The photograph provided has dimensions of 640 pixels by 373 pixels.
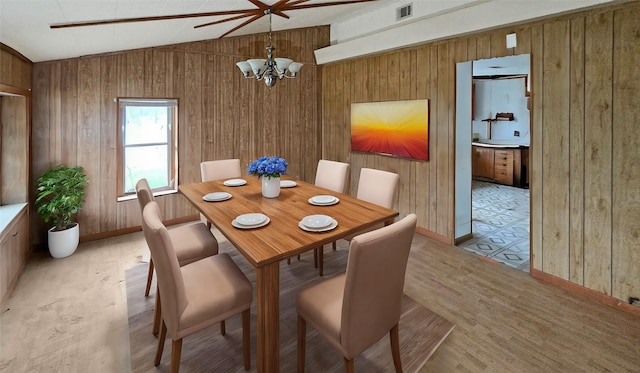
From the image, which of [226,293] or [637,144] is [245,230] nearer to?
[226,293]

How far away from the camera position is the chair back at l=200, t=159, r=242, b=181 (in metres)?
3.64

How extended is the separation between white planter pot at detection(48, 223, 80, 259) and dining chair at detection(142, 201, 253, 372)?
7.37 ft

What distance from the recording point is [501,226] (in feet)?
14.3

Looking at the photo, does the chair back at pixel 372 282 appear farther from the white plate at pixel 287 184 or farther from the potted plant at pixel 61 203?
the potted plant at pixel 61 203

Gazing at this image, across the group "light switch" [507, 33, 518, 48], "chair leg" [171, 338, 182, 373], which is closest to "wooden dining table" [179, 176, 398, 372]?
"chair leg" [171, 338, 182, 373]

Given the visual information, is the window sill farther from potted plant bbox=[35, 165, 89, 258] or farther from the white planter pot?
the white planter pot

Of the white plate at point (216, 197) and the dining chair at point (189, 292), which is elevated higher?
the white plate at point (216, 197)

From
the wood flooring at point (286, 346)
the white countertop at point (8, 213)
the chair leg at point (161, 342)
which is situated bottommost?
the wood flooring at point (286, 346)

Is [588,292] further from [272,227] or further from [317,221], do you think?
[272,227]

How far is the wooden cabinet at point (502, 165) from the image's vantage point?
6.70 meters

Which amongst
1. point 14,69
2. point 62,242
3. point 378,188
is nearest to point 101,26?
point 14,69

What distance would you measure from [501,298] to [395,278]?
5.13 feet

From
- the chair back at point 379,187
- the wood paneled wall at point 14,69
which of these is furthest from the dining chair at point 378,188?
the wood paneled wall at point 14,69

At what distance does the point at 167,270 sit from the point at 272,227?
63cm
